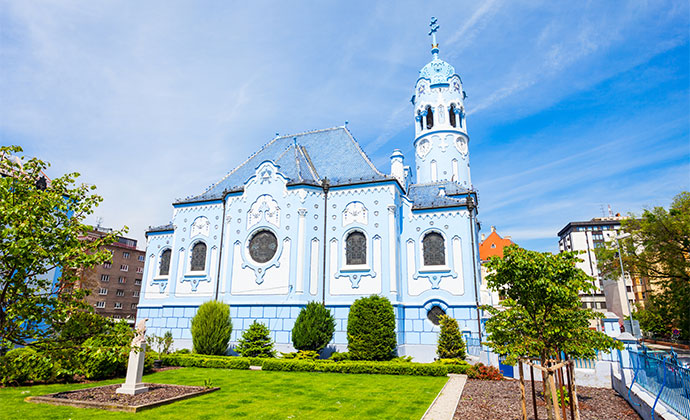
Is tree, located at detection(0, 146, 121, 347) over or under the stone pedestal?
over

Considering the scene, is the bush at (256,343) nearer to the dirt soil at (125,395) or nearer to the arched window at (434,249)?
the dirt soil at (125,395)

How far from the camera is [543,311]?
338 inches

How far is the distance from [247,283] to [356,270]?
697cm

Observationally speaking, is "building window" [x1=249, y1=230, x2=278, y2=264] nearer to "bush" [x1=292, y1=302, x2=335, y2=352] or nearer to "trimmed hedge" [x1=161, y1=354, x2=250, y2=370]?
"bush" [x1=292, y1=302, x2=335, y2=352]

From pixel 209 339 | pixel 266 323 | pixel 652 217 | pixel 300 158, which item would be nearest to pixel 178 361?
pixel 209 339

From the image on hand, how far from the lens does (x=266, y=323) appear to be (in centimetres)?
2308

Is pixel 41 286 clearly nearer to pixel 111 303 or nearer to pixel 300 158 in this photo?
pixel 300 158

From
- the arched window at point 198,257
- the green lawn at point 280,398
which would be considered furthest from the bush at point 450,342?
the arched window at point 198,257

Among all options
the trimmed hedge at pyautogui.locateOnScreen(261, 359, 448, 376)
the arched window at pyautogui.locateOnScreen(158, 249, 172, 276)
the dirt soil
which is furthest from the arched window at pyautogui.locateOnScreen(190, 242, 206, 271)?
the dirt soil

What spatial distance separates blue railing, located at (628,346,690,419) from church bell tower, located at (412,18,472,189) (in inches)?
802

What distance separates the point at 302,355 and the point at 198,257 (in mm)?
11421

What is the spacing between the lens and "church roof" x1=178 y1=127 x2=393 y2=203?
26141 millimetres

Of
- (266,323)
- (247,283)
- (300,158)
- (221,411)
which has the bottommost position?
(221,411)

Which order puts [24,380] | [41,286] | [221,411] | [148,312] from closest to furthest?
[41,286], [221,411], [24,380], [148,312]
